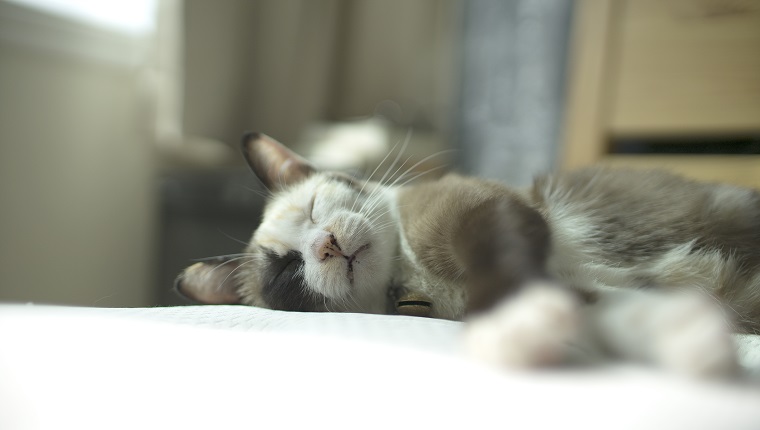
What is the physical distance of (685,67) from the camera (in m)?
1.98

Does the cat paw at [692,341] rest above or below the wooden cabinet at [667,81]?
below

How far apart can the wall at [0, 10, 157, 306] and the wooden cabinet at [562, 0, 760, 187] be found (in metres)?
1.74

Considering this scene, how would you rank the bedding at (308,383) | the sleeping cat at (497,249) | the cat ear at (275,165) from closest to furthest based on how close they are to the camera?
the bedding at (308,383)
the sleeping cat at (497,249)
the cat ear at (275,165)

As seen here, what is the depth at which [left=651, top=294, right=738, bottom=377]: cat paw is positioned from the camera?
53 centimetres

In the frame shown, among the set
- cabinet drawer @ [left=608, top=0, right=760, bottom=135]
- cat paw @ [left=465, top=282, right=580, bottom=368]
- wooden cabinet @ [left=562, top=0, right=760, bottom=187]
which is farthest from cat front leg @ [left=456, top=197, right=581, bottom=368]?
cabinet drawer @ [left=608, top=0, right=760, bottom=135]

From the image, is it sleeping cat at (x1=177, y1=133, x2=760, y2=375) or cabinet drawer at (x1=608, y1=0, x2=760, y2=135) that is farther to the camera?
cabinet drawer at (x1=608, y1=0, x2=760, y2=135)

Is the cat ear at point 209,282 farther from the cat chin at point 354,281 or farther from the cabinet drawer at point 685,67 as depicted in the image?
the cabinet drawer at point 685,67

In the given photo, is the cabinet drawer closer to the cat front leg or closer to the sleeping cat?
the sleeping cat

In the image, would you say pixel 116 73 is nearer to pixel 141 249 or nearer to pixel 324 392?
pixel 141 249

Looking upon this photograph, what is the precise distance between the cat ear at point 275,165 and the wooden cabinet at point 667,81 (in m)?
1.01

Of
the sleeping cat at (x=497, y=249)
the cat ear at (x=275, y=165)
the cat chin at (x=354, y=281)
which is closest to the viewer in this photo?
the sleeping cat at (x=497, y=249)

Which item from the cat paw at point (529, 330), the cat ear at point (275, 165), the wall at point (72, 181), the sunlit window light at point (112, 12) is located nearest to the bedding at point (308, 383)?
the cat paw at point (529, 330)

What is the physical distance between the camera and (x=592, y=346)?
627mm

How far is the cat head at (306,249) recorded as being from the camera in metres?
1.04
